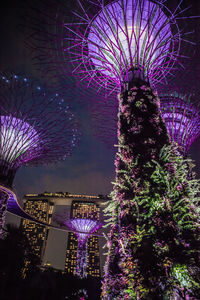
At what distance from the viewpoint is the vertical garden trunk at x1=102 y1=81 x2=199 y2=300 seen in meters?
3.53

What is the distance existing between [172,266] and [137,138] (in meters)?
3.26

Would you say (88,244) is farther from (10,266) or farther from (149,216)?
(149,216)

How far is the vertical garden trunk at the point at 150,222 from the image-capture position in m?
3.53

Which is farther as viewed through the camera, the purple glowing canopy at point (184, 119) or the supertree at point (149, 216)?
the purple glowing canopy at point (184, 119)

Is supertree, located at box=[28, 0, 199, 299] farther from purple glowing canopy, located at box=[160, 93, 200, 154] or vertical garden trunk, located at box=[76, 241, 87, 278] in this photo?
vertical garden trunk, located at box=[76, 241, 87, 278]

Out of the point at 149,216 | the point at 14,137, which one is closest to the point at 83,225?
the point at 14,137

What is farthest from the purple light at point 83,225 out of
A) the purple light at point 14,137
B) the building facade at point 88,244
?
the building facade at point 88,244

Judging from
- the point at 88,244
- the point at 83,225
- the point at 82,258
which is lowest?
the point at 82,258

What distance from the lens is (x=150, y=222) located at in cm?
413

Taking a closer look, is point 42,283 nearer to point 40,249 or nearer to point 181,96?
point 181,96

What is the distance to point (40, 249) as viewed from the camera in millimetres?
61969

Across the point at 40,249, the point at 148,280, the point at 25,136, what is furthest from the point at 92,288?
the point at 40,249

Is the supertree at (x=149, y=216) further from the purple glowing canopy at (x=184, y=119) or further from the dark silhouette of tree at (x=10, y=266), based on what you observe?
the dark silhouette of tree at (x=10, y=266)

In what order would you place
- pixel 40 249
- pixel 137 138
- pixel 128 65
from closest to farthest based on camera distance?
1. pixel 137 138
2. pixel 128 65
3. pixel 40 249
